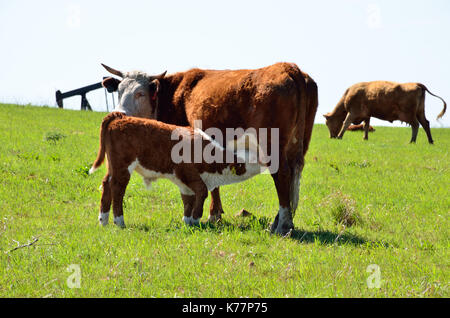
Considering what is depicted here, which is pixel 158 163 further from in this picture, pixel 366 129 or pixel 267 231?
pixel 366 129

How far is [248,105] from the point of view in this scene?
21.4 ft

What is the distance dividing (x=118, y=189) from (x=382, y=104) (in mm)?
18421

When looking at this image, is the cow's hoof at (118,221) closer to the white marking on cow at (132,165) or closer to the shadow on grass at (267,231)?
the shadow on grass at (267,231)

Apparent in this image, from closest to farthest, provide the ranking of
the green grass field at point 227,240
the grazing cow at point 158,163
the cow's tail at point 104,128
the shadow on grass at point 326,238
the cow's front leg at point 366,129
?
1. the green grass field at point 227,240
2. the shadow on grass at point 326,238
3. the grazing cow at point 158,163
4. the cow's tail at point 104,128
5. the cow's front leg at point 366,129

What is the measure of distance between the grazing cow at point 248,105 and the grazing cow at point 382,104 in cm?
1494

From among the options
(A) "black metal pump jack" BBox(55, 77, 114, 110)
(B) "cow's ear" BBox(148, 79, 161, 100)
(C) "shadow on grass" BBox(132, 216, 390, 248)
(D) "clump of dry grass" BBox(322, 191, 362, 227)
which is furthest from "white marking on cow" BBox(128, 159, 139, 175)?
(A) "black metal pump jack" BBox(55, 77, 114, 110)

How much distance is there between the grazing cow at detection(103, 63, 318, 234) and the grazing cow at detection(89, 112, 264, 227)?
44cm

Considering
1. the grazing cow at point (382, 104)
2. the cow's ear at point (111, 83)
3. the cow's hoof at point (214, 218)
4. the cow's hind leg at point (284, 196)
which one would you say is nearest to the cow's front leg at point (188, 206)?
the cow's hoof at point (214, 218)

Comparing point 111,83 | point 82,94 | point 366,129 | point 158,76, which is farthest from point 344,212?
point 82,94

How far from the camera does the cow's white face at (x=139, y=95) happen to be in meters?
7.91
